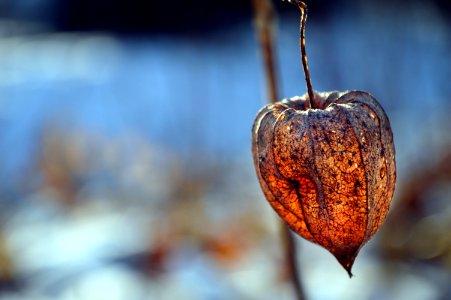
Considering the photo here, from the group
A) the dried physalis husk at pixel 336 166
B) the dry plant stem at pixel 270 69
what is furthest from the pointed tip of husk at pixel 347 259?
the dry plant stem at pixel 270 69

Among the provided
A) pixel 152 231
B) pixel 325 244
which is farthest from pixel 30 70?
pixel 325 244

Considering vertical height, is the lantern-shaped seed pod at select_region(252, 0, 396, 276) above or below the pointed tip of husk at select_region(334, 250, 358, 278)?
above

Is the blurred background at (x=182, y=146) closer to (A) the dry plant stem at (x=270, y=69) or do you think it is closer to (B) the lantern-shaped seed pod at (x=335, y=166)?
(A) the dry plant stem at (x=270, y=69)

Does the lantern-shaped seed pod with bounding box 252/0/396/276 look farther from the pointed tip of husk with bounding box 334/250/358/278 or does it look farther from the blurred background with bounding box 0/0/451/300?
the blurred background with bounding box 0/0/451/300

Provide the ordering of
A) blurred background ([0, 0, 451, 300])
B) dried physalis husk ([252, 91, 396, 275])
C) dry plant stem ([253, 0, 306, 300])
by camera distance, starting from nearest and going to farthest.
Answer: dried physalis husk ([252, 91, 396, 275]) < dry plant stem ([253, 0, 306, 300]) < blurred background ([0, 0, 451, 300])

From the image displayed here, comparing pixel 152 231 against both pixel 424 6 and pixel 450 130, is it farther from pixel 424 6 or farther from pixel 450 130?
pixel 424 6

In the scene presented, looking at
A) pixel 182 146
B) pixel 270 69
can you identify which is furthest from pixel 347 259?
pixel 182 146

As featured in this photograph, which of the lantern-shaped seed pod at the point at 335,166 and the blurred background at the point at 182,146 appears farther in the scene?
the blurred background at the point at 182,146

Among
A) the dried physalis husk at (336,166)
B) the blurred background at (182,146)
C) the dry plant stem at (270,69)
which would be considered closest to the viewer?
the dried physalis husk at (336,166)

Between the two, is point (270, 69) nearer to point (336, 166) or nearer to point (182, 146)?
point (336, 166)

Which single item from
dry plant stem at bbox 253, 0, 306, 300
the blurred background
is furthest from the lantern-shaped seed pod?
the blurred background
